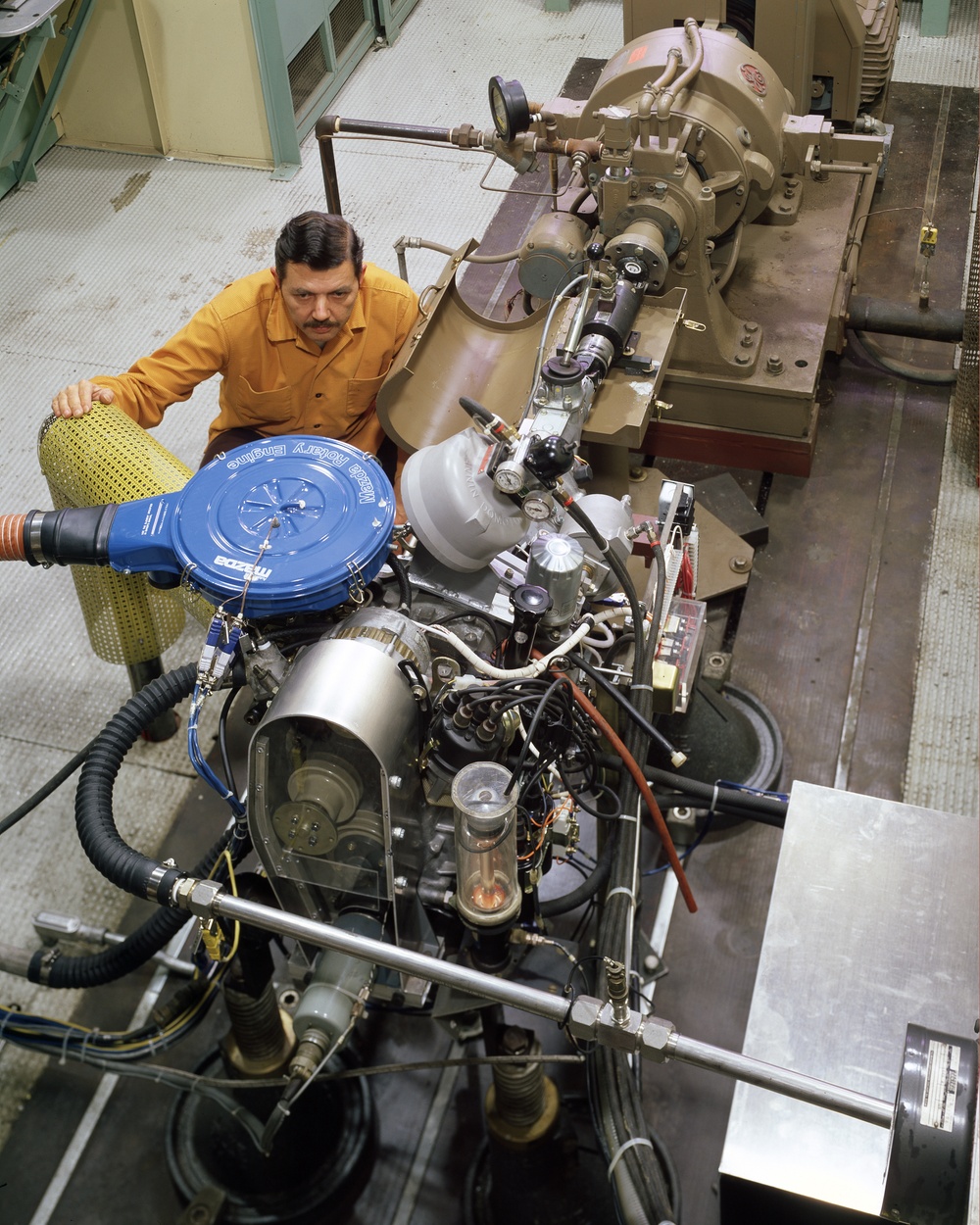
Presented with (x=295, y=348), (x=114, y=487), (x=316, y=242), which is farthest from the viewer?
(x=295, y=348)

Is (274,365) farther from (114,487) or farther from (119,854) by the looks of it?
(119,854)

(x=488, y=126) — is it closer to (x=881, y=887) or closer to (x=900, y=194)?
(x=900, y=194)

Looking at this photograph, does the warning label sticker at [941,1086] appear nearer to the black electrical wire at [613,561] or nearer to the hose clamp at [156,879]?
the black electrical wire at [613,561]

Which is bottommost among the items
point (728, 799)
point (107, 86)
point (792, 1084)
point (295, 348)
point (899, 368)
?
point (899, 368)

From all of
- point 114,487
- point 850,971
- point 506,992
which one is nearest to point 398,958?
point 506,992

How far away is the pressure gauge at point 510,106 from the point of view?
3.29 meters

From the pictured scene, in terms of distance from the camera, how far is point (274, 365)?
3.18 m

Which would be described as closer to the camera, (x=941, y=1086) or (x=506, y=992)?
(x=941, y=1086)

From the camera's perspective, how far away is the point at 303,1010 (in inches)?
78.5

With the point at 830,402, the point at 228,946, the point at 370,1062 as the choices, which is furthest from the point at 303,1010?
the point at 830,402

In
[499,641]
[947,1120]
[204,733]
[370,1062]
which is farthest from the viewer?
[204,733]

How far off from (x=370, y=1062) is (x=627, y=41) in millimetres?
3030

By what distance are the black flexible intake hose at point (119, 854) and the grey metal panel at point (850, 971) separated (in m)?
0.88

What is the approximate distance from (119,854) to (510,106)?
2.22 m
